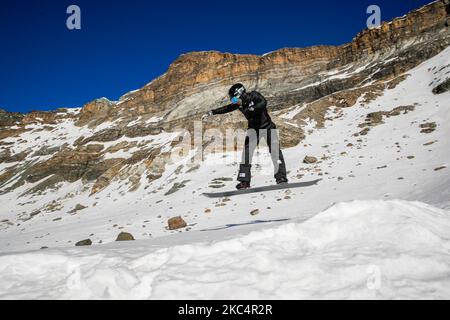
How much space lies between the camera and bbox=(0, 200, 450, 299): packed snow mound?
2.73 m

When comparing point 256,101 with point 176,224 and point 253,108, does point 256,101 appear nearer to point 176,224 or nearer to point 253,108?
point 253,108

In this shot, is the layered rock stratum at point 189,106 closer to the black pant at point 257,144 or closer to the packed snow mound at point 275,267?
the black pant at point 257,144

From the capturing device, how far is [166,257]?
11.6 ft

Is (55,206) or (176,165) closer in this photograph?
(176,165)

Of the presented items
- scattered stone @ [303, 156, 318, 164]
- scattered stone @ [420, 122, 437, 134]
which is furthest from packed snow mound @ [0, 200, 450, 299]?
scattered stone @ [420, 122, 437, 134]

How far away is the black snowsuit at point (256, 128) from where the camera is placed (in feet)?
29.7

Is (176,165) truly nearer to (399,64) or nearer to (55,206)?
(55,206)

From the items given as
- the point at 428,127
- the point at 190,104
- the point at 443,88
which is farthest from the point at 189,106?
the point at 428,127

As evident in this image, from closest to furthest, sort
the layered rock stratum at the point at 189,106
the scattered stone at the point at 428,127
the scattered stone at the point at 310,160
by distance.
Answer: the scattered stone at the point at 428,127 < the scattered stone at the point at 310,160 < the layered rock stratum at the point at 189,106

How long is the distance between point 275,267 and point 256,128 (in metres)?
6.69

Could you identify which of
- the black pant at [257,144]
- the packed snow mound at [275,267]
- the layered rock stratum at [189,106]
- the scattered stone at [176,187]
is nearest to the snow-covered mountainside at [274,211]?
the packed snow mound at [275,267]
